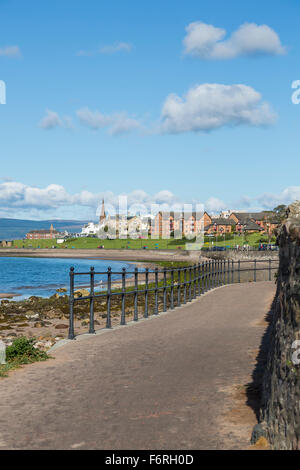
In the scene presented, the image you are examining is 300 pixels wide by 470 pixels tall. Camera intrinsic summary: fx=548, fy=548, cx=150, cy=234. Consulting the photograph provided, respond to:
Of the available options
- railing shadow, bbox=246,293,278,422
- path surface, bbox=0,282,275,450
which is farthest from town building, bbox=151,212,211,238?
railing shadow, bbox=246,293,278,422

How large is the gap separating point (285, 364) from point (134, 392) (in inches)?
120

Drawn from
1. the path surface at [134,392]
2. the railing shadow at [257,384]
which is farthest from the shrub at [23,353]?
the railing shadow at [257,384]

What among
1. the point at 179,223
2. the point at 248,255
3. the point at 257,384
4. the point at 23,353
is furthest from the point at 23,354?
the point at 179,223

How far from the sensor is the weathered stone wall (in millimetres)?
4918

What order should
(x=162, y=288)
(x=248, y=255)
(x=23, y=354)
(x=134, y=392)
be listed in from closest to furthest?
1. (x=134, y=392)
2. (x=23, y=354)
3. (x=162, y=288)
4. (x=248, y=255)

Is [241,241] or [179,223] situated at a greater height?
[179,223]

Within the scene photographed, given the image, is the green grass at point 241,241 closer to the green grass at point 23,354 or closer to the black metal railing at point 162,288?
the black metal railing at point 162,288

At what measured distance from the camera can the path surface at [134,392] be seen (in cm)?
578

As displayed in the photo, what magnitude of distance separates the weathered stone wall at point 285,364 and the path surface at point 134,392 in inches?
17.9

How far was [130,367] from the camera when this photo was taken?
9.30m

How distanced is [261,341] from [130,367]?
3.40 metres

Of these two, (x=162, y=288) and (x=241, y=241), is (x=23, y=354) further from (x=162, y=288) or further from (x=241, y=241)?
(x=241, y=241)

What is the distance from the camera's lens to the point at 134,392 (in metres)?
7.64
